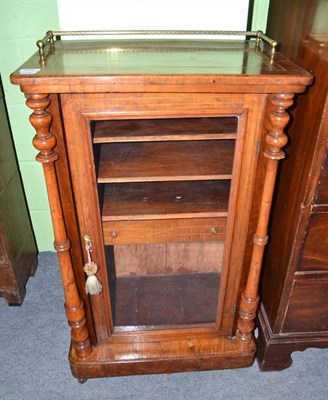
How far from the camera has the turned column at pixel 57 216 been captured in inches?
37.0

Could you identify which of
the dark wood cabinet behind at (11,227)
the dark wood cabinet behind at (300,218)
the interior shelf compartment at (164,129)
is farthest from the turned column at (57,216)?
the dark wood cabinet behind at (300,218)

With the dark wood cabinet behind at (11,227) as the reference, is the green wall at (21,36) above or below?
above

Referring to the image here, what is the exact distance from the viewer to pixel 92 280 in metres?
1.22

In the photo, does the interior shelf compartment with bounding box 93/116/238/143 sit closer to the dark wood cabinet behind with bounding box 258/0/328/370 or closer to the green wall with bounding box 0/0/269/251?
the dark wood cabinet behind with bounding box 258/0/328/370

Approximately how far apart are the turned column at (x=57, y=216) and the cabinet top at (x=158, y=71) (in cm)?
6

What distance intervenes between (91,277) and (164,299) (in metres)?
0.46

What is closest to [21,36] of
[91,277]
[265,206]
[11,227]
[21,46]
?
[21,46]

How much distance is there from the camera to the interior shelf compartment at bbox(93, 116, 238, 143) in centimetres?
107

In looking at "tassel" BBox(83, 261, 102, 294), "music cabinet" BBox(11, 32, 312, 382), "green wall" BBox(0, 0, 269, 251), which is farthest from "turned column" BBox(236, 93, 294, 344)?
"green wall" BBox(0, 0, 269, 251)

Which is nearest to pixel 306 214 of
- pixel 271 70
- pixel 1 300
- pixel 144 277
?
pixel 271 70

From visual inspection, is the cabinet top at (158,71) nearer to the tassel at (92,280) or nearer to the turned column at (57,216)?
the turned column at (57,216)

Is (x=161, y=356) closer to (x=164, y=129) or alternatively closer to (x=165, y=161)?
(x=165, y=161)

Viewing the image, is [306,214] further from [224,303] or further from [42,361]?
[42,361]

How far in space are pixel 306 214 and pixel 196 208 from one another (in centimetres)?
33
